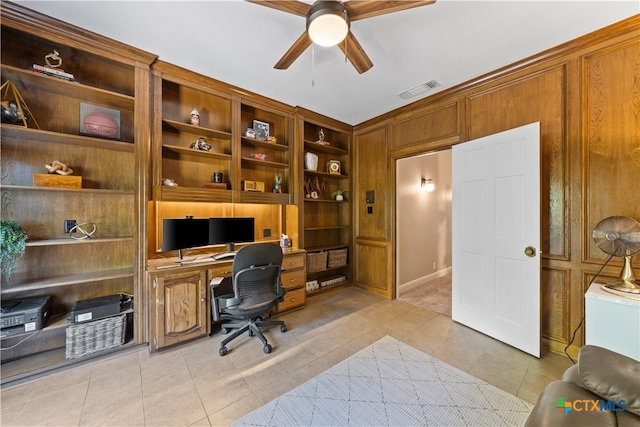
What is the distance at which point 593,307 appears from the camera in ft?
5.64

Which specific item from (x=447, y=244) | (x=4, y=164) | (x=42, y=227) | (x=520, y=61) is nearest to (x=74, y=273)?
(x=42, y=227)

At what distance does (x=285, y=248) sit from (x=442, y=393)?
2167 mm

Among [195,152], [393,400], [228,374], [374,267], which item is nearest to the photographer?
[393,400]

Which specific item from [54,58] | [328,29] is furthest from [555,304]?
[54,58]

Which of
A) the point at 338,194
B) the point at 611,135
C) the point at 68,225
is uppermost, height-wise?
the point at 611,135

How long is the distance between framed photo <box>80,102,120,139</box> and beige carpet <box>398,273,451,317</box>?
3.97m

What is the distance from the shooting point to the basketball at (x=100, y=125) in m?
2.12

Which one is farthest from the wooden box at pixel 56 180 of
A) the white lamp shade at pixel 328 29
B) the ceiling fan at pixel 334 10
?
the white lamp shade at pixel 328 29

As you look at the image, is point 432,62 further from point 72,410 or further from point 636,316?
point 72,410

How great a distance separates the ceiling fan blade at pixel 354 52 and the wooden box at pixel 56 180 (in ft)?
7.95

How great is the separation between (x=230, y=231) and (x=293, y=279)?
0.97m

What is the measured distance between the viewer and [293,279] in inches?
118

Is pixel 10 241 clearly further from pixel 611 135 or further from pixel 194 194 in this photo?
pixel 611 135

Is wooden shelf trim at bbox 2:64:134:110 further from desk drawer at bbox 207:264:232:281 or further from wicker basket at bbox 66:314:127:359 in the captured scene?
wicker basket at bbox 66:314:127:359
